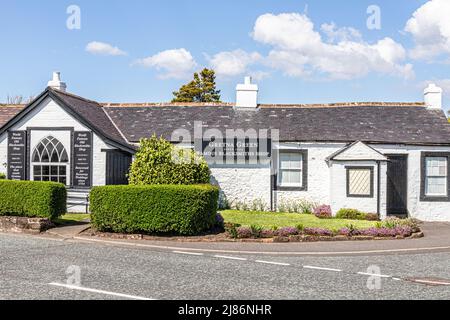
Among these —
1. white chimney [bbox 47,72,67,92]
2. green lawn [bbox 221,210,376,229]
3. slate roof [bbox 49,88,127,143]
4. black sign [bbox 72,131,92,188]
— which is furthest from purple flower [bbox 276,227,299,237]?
white chimney [bbox 47,72,67,92]

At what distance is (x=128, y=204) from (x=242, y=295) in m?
7.50

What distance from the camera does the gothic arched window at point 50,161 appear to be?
827 inches

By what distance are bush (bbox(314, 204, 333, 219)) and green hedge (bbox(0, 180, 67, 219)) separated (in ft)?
32.8

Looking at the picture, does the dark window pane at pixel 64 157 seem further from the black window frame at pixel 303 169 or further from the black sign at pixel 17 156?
the black window frame at pixel 303 169

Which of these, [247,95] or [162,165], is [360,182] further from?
[162,165]

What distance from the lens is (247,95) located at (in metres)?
25.2

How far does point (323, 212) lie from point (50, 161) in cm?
1147

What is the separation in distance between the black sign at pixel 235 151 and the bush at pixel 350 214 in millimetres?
3989

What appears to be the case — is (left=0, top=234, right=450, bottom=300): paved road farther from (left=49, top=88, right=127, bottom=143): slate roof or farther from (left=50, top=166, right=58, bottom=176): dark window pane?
(left=49, top=88, right=127, bottom=143): slate roof

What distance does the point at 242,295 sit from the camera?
326 inches
